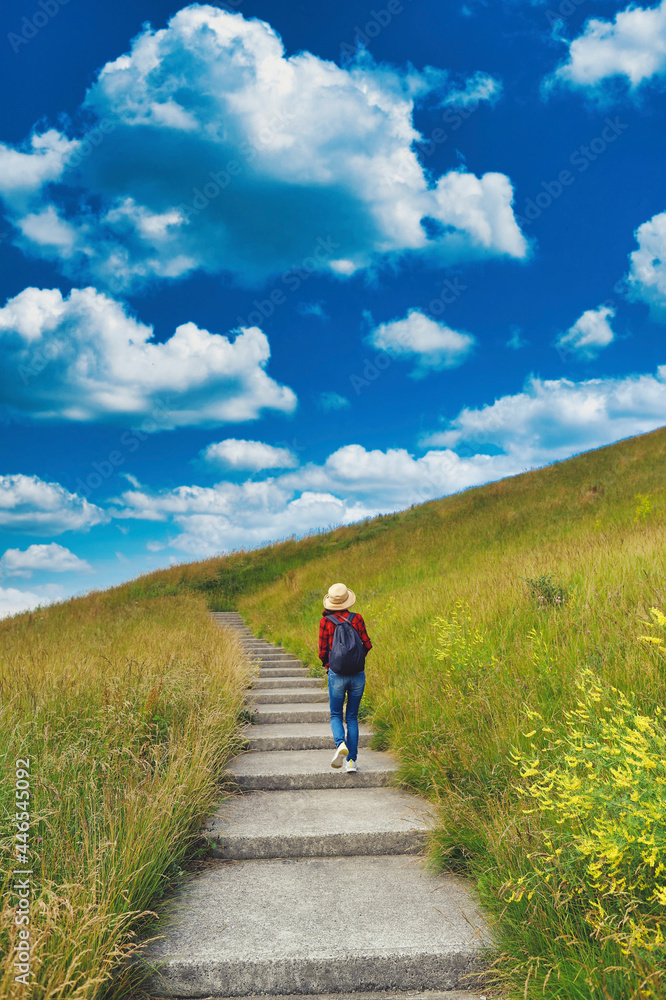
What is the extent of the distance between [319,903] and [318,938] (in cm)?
39

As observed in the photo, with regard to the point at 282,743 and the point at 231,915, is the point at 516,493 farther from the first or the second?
the point at 231,915

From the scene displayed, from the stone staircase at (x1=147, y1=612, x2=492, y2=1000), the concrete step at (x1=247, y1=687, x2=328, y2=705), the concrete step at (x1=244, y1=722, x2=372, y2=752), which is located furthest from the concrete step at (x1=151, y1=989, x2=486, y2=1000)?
the concrete step at (x1=247, y1=687, x2=328, y2=705)

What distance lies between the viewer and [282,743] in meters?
6.04

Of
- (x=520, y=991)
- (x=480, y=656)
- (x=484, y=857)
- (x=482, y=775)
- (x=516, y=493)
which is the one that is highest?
(x=516, y=493)

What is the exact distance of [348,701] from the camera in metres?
5.37

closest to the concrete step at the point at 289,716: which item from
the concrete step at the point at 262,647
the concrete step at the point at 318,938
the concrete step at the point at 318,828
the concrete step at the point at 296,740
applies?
the concrete step at the point at 296,740

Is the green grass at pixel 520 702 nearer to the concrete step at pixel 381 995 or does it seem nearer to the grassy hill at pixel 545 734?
the grassy hill at pixel 545 734

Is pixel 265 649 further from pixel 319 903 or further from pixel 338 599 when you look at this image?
pixel 319 903

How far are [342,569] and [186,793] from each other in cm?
1260

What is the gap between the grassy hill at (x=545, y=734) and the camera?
7.41 ft

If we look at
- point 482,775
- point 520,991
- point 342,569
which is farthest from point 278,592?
point 520,991

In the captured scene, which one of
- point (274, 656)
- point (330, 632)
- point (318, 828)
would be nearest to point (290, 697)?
point (330, 632)

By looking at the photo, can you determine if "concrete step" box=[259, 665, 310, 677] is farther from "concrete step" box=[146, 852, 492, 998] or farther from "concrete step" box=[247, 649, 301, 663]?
"concrete step" box=[146, 852, 492, 998]

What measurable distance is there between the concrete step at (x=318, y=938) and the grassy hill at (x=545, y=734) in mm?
251
